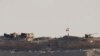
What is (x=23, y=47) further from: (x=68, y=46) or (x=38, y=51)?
(x=68, y=46)

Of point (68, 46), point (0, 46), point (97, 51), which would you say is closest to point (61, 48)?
point (68, 46)

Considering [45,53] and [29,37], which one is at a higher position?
[29,37]

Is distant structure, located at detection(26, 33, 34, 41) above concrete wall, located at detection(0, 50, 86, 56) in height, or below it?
above

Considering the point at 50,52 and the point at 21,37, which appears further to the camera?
the point at 21,37

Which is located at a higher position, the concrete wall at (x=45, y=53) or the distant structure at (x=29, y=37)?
the distant structure at (x=29, y=37)

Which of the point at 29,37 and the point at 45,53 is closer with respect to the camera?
the point at 45,53

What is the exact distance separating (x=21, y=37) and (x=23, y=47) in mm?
2156

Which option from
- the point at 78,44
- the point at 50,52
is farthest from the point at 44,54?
the point at 78,44

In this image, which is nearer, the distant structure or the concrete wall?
the concrete wall

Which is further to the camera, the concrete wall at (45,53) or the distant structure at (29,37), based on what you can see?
the distant structure at (29,37)

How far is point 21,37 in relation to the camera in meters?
47.6

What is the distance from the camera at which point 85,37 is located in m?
44.2

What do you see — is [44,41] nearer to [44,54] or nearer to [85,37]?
[44,54]

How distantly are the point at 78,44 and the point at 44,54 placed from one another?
4.64 metres
